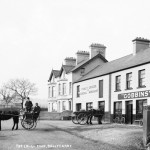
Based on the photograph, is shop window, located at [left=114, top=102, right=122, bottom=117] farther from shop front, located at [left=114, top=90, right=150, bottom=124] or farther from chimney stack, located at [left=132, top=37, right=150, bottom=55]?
chimney stack, located at [left=132, top=37, right=150, bottom=55]

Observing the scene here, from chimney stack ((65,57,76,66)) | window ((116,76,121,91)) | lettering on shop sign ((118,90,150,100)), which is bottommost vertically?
lettering on shop sign ((118,90,150,100))

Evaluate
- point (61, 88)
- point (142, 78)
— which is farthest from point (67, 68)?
point (142, 78)

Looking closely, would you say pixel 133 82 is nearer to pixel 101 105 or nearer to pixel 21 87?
pixel 101 105

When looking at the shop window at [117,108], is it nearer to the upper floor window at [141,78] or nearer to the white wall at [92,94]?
the white wall at [92,94]

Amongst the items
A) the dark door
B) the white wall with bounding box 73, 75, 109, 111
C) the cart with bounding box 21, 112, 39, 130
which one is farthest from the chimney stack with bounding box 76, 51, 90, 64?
the cart with bounding box 21, 112, 39, 130

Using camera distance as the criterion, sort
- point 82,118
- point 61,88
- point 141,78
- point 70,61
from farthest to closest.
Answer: point 70,61 → point 61,88 → point 141,78 → point 82,118

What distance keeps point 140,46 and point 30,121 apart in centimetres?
1682

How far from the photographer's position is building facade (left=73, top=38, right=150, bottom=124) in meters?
26.0

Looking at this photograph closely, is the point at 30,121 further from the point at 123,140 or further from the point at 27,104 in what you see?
the point at 123,140

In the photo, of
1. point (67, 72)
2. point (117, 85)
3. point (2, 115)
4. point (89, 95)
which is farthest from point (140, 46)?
point (2, 115)

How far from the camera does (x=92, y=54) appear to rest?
42625 millimetres

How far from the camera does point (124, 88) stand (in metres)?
28.7

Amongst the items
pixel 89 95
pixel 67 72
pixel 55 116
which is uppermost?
pixel 67 72

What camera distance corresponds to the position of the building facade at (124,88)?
1025 inches
